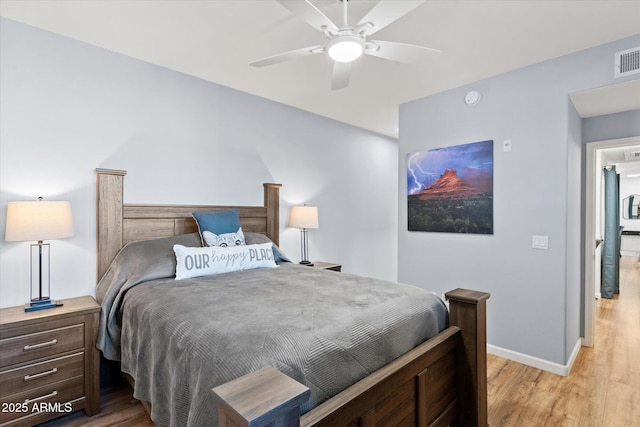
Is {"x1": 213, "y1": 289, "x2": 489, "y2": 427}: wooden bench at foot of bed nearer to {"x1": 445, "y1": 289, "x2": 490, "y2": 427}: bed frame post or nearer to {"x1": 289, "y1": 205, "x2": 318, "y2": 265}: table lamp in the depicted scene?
{"x1": 445, "y1": 289, "x2": 490, "y2": 427}: bed frame post

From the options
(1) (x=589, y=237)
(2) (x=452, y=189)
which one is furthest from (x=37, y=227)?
(1) (x=589, y=237)

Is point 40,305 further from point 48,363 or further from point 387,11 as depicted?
point 387,11

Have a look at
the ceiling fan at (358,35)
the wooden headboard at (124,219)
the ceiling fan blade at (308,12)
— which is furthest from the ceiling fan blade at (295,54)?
the wooden headboard at (124,219)

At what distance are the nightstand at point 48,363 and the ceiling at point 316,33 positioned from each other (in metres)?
1.97

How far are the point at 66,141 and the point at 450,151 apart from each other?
11.1ft

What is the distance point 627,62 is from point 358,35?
217 cm

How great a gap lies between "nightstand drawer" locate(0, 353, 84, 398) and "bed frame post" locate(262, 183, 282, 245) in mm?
1991

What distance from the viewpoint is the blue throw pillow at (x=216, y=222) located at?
2.76 meters

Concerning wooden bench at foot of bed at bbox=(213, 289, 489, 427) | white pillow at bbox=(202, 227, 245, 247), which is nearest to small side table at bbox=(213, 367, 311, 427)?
wooden bench at foot of bed at bbox=(213, 289, 489, 427)

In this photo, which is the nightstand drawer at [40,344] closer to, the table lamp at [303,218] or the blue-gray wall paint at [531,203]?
the table lamp at [303,218]

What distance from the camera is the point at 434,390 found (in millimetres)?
1557

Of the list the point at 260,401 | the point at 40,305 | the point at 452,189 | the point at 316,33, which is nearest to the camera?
the point at 260,401

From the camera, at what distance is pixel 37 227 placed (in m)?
1.99

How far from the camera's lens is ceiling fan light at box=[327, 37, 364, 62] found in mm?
1744
